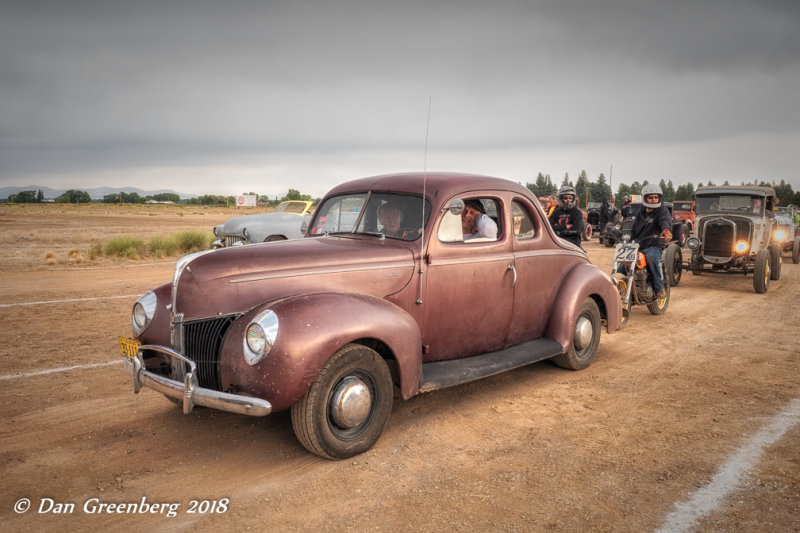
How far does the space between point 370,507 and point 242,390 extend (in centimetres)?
103

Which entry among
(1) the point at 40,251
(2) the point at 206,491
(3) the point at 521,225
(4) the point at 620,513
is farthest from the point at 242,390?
(1) the point at 40,251

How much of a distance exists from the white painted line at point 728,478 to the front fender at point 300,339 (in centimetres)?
191

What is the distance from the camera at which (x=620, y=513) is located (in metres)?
2.95

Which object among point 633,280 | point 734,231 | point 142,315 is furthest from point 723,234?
point 142,315

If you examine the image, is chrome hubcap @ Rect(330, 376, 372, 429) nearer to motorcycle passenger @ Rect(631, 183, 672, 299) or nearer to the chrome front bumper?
the chrome front bumper

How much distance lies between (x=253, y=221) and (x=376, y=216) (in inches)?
340

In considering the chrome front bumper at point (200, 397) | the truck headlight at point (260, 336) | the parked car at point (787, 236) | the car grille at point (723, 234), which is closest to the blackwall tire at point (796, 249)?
the parked car at point (787, 236)

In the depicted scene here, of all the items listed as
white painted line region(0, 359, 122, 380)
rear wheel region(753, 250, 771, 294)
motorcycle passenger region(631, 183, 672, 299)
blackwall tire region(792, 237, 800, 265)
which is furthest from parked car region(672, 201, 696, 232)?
white painted line region(0, 359, 122, 380)

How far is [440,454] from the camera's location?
145 inches

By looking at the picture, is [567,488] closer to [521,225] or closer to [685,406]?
[685,406]

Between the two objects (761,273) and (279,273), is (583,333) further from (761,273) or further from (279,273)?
(761,273)

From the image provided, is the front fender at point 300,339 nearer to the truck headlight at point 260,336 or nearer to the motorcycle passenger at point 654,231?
the truck headlight at point 260,336

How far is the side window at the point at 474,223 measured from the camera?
4.44 meters

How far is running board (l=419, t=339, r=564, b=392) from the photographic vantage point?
4.05m
